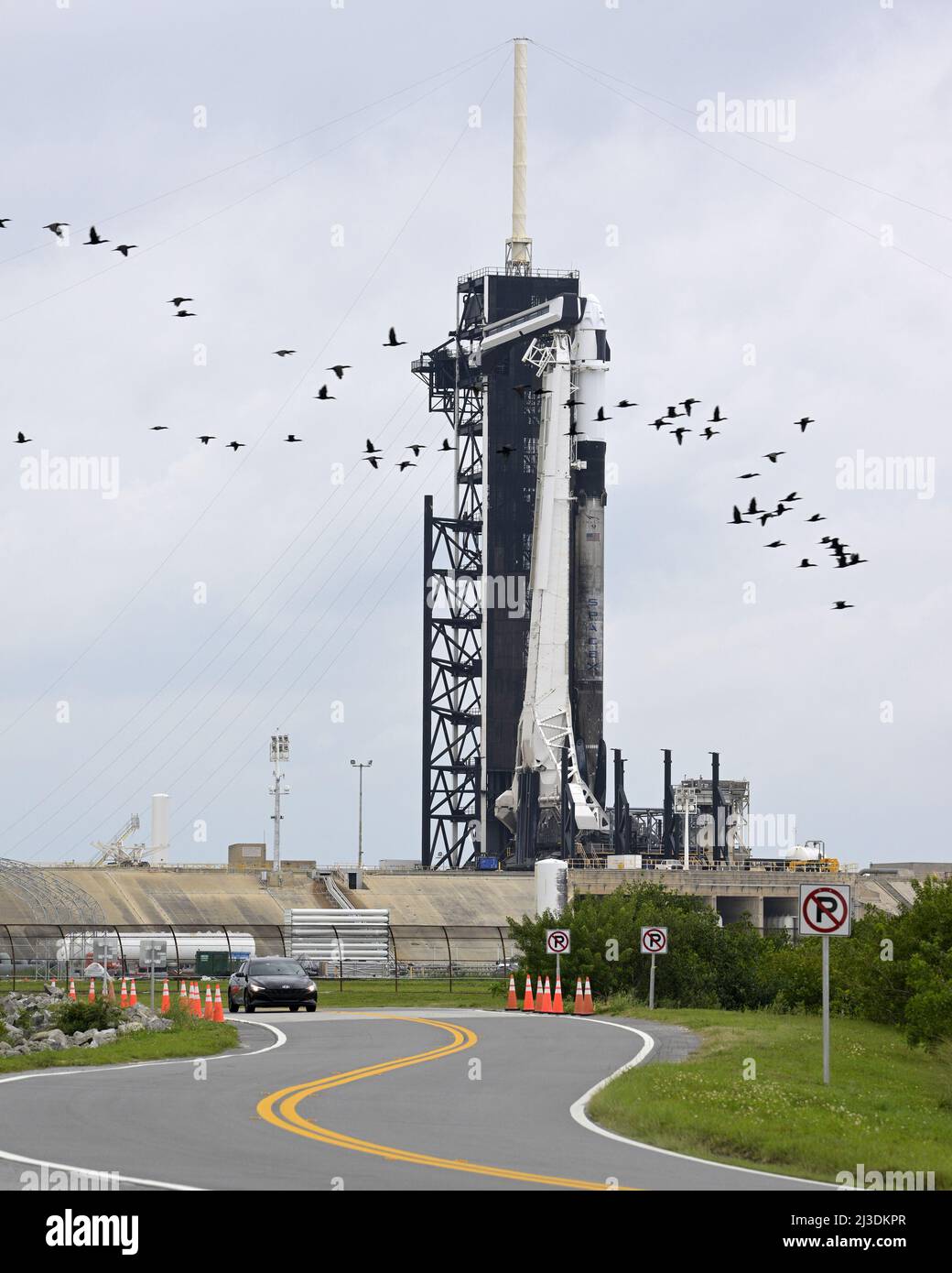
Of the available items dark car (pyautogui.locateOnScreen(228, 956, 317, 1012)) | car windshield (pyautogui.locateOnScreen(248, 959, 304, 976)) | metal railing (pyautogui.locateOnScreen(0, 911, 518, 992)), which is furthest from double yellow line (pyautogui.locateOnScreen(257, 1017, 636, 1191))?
metal railing (pyautogui.locateOnScreen(0, 911, 518, 992))

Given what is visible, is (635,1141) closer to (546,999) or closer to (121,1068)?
(121,1068)

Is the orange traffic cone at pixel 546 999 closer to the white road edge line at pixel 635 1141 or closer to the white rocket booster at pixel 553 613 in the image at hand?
the white road edge line at pixel 635 1141

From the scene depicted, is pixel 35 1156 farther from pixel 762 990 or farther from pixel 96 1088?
pixel 762 990

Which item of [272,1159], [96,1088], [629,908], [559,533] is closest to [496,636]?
[559,533]

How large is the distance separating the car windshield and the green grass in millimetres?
17196

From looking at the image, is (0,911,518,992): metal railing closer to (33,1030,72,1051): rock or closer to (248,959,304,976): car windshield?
(248,959,304,976): car windshield

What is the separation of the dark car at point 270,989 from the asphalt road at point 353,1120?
39.3ft

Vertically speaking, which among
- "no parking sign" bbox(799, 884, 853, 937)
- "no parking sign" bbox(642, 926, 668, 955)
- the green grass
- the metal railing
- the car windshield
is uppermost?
"no parking sign" bbox(799, 884, 853, 937)

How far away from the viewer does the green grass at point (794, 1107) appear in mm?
18016

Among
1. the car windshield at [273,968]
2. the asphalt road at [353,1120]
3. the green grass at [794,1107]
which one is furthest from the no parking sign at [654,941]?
the car windshield at [273,968]

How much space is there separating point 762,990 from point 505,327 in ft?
214

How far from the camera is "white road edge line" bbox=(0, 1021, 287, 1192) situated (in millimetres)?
14602

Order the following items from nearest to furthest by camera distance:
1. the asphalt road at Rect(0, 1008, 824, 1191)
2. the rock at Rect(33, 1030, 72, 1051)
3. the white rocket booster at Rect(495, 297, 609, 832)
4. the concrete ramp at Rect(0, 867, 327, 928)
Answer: the asphalt road at Rect(0, 1008, 824, 1191) < the rock at Rect(33, 1030, 72, 1051) < the concrete ramp at Rect(0, 867, 327, 928) < the white rocket booster at Rect(495, 297, 609, 832)

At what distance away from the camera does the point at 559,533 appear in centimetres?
10725
